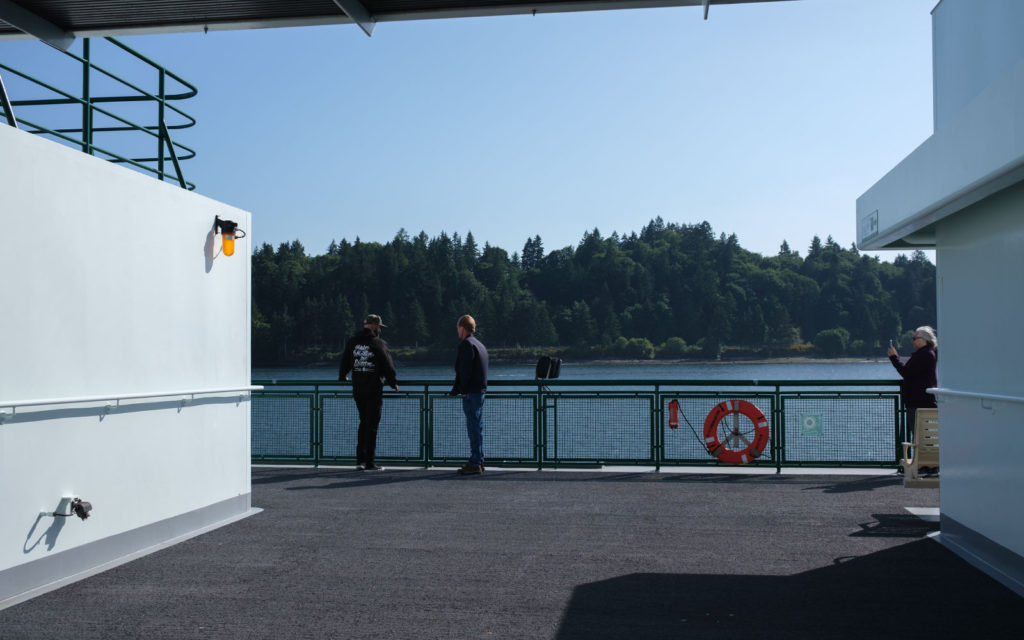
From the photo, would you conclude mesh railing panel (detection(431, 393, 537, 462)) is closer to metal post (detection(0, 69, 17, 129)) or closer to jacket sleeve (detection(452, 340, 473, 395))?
jacket sleeve (detection(452, 340, 473, 395))

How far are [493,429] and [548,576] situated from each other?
607 cm

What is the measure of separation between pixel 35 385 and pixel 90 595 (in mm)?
1408

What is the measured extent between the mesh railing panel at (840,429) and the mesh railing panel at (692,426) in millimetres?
366

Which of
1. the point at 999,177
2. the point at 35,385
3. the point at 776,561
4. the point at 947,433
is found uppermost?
the point at 999,177

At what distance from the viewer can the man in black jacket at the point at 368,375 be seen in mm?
11695

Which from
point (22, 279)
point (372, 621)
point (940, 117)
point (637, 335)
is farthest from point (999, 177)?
point (637, 335)

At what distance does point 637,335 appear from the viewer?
8812 centimetres

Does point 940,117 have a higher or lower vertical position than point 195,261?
higher

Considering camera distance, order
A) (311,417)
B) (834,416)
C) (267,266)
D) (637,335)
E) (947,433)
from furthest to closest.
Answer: (637,335)
(267,266)
(311,417)
(834,416)
(947,433)

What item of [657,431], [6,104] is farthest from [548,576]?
[657,431]

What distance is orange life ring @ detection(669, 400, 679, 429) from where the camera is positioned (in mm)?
12109

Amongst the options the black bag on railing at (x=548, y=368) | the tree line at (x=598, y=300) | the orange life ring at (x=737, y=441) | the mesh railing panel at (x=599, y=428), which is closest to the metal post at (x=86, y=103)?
the black bag on railing at (x=548, y=368)

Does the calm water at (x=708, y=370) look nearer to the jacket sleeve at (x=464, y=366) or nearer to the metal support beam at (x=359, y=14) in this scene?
the jacket sleeve at (x=464, y=366)

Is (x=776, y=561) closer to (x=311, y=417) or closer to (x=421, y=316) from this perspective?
(x=311, y=417)
